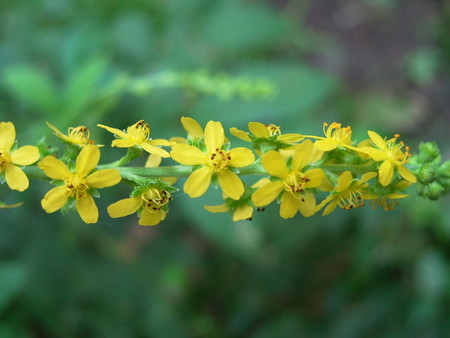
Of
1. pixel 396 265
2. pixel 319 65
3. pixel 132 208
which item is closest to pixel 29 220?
pixel 132 208

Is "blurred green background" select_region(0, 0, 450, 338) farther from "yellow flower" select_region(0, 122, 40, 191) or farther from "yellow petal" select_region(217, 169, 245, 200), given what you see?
"yellow petal" select_region(217, 169, 245, 200)

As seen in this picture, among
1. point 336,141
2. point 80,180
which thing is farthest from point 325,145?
point 80,180

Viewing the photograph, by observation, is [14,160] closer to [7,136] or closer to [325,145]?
[7,136]

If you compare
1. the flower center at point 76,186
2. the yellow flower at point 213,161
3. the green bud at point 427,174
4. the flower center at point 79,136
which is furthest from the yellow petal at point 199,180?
the green bud at point 427,174

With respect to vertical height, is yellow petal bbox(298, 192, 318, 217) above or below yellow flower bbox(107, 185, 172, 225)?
above

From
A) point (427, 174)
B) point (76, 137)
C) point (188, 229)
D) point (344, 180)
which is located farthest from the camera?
point (188, 229)

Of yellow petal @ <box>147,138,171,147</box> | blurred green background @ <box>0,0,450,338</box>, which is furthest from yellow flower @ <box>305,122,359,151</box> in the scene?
blurred green background @ <box>0,0,450,338</box>

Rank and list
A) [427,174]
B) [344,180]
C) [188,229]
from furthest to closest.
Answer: [188,229] → [427,174] → [344,180]
